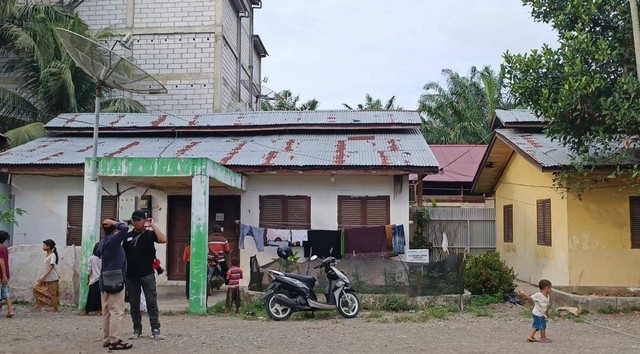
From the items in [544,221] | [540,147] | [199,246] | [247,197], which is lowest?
[199,246]

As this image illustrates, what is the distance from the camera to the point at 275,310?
10.5 meters

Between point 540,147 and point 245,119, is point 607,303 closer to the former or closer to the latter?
point 540,147

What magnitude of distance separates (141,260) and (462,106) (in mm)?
29525

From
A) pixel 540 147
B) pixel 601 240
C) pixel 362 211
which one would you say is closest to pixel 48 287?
pixel 362 211

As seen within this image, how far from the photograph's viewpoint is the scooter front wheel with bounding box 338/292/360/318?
10773 millimetres

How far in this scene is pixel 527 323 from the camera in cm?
1056

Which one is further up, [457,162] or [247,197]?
[457,162]

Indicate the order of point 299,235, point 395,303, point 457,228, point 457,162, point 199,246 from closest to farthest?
1. point 199,246
2. point 395,303
3. point 299,235
4. point 457,228
5. point 457,162

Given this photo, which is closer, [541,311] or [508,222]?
[541,311]

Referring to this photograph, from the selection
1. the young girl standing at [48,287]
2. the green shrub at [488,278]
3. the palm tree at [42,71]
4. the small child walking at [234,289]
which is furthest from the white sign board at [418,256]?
the palm tree at [42,71]

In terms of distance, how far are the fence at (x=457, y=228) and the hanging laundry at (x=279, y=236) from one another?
553cm

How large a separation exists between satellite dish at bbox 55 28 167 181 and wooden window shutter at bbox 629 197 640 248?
10.4m

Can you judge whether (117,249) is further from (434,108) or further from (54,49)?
(434,108)

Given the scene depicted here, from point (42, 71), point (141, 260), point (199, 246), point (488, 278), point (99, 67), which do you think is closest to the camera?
point (141, 260)
